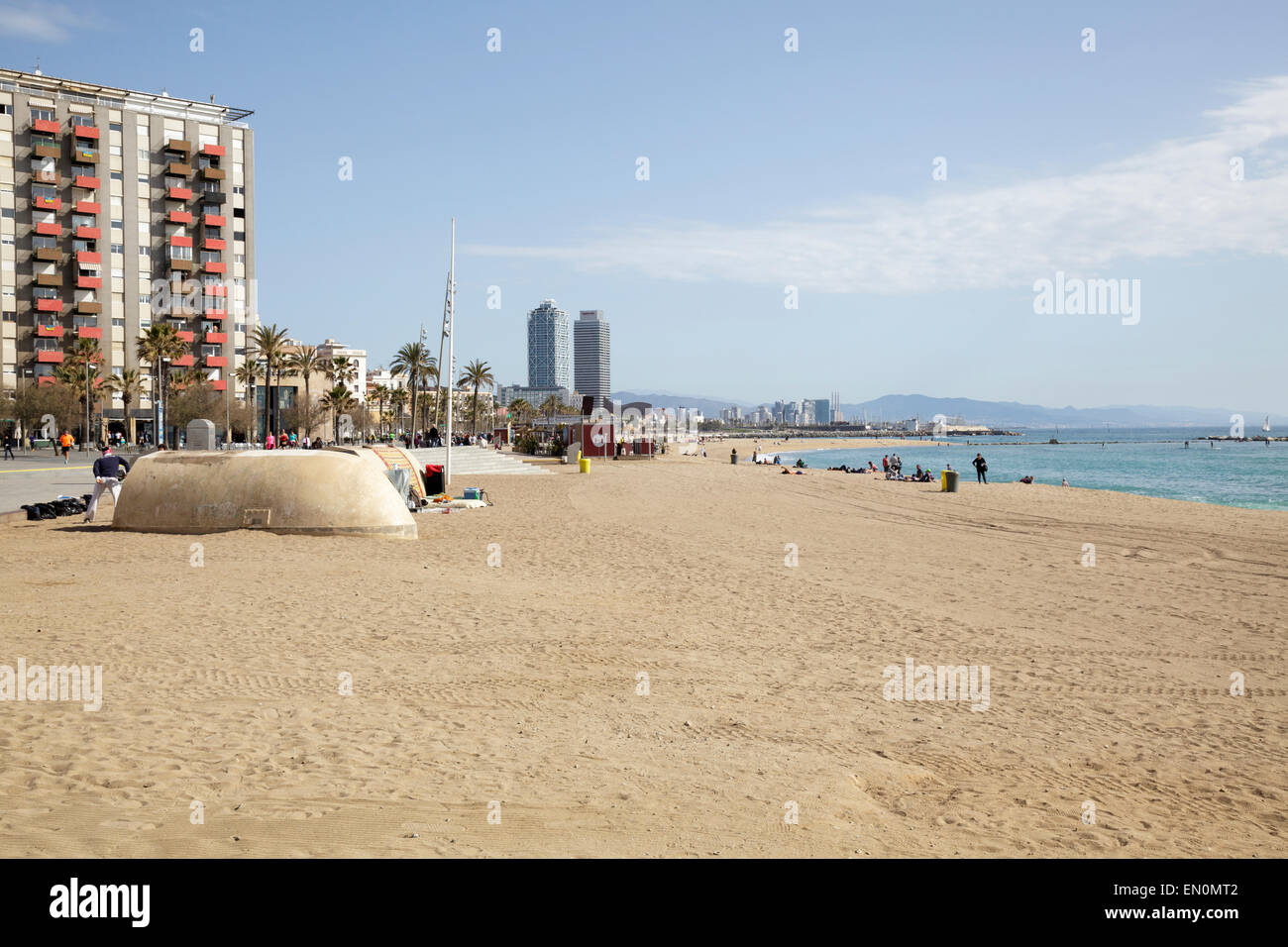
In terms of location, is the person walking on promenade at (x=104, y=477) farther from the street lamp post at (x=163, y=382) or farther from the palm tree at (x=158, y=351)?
the palm tree at (x=158, y=351)

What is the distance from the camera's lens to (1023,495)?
1516 inches

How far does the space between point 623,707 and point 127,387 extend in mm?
77691

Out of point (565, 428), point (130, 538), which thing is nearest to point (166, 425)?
point (565, 428)

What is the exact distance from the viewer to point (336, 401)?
316 feet

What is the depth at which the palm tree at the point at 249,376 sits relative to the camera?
80.8 m

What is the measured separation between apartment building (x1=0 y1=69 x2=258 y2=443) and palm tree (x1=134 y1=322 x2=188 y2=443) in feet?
6.95

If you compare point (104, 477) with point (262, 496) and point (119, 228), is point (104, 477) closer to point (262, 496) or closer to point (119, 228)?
point (262, 496)

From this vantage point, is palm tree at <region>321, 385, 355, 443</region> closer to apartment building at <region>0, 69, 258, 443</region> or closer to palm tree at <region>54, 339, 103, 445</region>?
apartment building at <region>0, 69, 258, 443</region>

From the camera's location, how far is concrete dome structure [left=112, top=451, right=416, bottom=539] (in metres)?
16.9

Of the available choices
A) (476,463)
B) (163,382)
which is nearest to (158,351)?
(163,382)

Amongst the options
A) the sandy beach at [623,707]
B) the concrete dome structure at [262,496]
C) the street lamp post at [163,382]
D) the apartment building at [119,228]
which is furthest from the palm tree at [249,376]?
the sandy beach at [623,707]

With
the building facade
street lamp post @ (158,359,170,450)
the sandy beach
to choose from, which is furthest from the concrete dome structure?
the building facade
